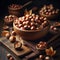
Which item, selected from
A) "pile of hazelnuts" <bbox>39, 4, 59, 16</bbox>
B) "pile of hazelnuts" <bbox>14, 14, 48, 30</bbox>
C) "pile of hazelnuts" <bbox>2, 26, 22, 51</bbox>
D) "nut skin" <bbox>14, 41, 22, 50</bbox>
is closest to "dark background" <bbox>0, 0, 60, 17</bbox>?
"pile of hazelnuts" <bbox>39, 4, 59, 16</bbox>

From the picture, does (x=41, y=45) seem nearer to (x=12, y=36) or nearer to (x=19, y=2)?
(x=12, y=36)

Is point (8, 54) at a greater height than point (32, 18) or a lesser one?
lesser

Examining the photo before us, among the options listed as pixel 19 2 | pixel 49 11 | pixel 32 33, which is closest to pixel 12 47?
pixel 32 33

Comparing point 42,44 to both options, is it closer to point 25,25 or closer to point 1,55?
point 25,25

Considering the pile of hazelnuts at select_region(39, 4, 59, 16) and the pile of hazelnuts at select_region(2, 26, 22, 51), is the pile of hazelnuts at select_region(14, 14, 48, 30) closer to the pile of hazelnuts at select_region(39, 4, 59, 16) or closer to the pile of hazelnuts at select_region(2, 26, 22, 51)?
the pile of hazelnuts at select_region(2, 26, 22, 51)

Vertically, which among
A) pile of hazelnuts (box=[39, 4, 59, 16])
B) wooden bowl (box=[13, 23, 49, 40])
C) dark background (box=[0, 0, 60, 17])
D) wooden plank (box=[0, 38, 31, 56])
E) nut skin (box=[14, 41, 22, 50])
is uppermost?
dark background (box=[0, 0, 60, 17])

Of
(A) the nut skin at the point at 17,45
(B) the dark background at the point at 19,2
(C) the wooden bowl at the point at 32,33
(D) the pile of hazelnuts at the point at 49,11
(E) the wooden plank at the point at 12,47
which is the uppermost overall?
(B) the dark background at the point at 19,2

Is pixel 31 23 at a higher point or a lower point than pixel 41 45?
higher

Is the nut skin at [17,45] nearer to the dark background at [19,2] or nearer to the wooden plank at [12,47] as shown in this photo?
the wooden plank at [12,47]

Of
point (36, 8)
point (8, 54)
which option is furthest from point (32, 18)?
point (36, 8)

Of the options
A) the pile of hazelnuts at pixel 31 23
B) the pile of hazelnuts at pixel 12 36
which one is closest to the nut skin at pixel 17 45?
the pile of hazelnuts at pixel 12 36

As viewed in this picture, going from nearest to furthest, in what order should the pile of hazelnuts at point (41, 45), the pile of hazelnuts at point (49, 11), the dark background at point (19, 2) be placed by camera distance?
the pile of hazelnuts at point (41, 45) < the pile of hazelnuts at point (49, 11) < the dark background at point (19, 2)
